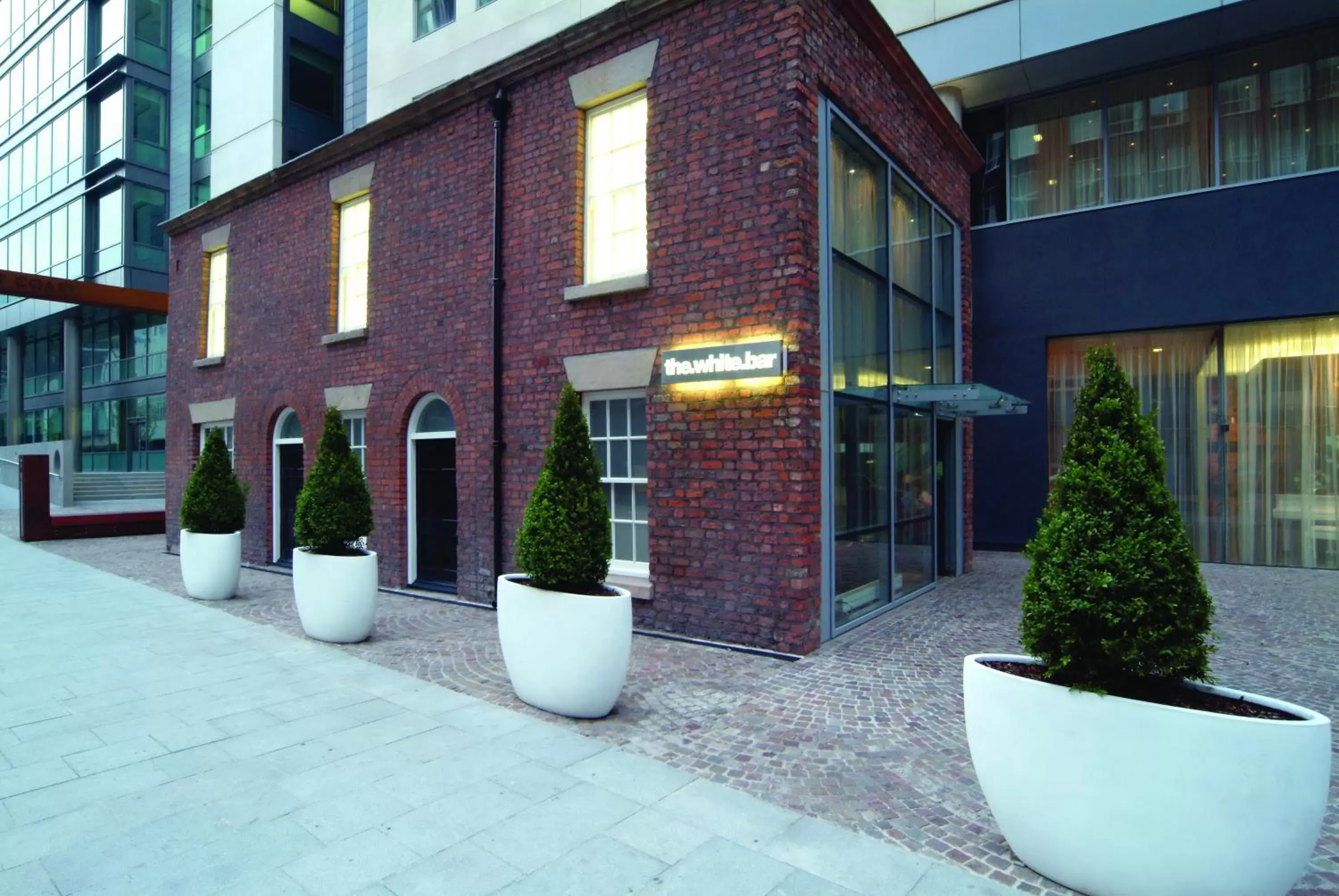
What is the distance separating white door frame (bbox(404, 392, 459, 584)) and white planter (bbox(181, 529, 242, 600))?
2208 mm

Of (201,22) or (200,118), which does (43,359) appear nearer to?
(200,118)

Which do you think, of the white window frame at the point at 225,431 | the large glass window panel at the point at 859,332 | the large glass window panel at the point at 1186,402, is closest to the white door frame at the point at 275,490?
the white window frame at the point at 225,431

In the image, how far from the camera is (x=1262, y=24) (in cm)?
1233

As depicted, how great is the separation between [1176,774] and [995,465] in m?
12.8

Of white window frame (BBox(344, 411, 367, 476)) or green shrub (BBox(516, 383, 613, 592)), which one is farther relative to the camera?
white window frame (BBox(344, 411, 367, 476))

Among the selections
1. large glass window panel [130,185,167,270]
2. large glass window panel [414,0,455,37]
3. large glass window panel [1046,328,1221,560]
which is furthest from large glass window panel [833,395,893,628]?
large glass window panel [130,185,167,270]

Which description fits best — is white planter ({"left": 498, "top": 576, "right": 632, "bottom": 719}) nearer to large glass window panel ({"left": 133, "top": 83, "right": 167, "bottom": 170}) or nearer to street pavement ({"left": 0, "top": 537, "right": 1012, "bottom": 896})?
street pavement ({"left": 0, "top": 537, "right": 1012, "bottom": 896})

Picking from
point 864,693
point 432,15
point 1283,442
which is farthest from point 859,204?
point 432,15

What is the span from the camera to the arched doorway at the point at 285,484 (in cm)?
1314

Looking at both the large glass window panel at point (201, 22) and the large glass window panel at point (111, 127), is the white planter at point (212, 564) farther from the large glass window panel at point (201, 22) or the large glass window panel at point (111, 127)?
the large glass window panel at point (201, 22)

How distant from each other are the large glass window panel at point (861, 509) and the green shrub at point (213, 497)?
844cm

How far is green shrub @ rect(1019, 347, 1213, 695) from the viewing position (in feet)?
10.8

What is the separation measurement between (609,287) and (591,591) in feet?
12.2

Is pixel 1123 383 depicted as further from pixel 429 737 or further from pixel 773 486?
pixel 429 737
